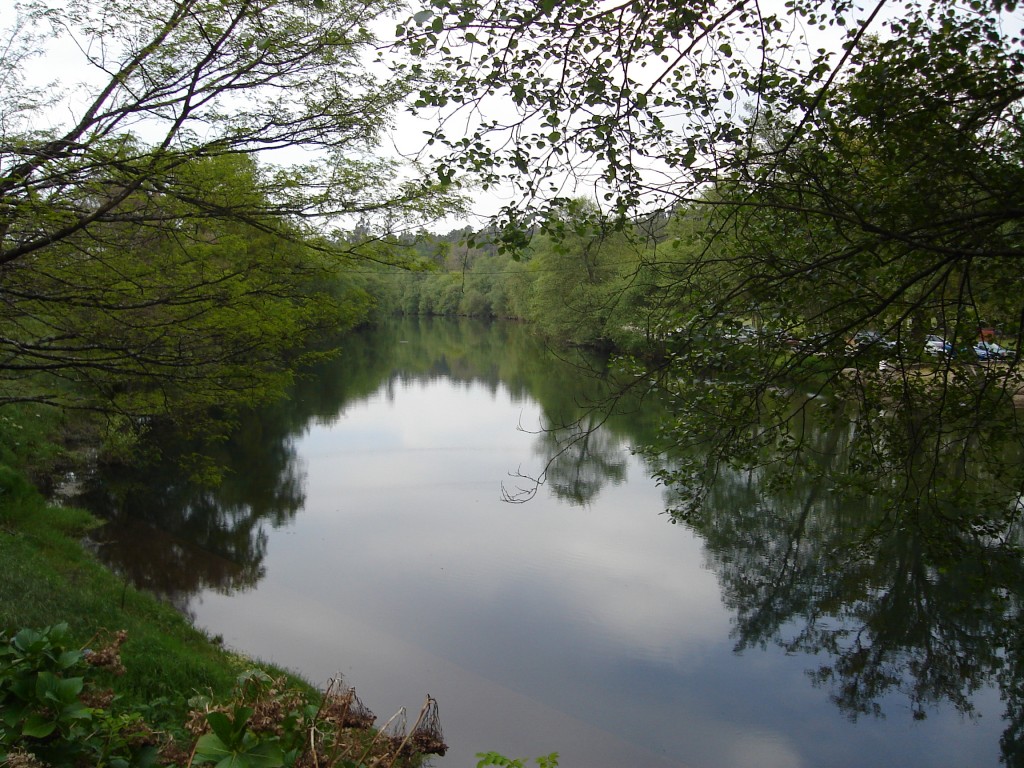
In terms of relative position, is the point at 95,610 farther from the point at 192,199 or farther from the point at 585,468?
the point at 585,468

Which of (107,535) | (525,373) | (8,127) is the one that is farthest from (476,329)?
Answer: (8,127)

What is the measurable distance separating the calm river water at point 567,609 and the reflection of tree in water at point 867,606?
0.13 feet

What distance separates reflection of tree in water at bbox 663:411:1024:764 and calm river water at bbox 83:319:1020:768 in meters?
0.04

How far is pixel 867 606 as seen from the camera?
409 inches

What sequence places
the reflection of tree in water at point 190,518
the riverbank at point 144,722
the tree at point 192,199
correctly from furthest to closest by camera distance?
1. the reflection of tree in water at point 190,518
2. the tree at point 192,199
3. the riverbank at point 144,722

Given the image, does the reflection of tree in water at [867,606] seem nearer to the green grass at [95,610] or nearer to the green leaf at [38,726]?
the green grass at [95,610]

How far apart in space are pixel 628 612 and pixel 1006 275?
6.94 m

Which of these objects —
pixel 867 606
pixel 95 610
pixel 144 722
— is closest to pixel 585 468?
pixel 867 606

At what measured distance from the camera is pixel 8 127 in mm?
5934

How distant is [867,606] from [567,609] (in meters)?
3.91

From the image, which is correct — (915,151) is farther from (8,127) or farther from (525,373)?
(525,373)

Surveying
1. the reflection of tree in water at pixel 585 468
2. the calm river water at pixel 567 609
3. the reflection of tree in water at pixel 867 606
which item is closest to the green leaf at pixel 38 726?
the reflection of tree in water at pixel 867 606

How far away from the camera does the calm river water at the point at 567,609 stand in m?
8.12

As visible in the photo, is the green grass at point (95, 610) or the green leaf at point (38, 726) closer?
the green leaf at point (38, 726)
